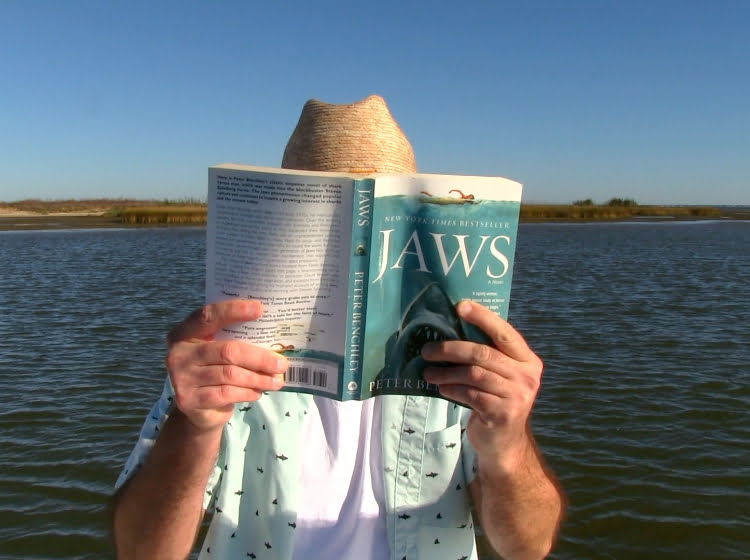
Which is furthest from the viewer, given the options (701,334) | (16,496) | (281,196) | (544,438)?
(701,334)

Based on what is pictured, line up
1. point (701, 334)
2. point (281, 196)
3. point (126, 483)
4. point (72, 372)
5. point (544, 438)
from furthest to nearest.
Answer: point (701, 334) < point (72, 372) < point (544, 438) < point (126, 483) < point (281, 196)

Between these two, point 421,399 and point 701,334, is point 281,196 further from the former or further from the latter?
point 701,334

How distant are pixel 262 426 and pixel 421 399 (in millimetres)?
484

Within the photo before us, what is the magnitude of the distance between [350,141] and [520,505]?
1164 millimetres

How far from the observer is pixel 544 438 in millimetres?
6133

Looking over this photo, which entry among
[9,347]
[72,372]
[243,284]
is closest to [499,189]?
[243,284]

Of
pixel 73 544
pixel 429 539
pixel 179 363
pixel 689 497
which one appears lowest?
pixel 73 544

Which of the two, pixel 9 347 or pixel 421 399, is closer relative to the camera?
pixel 421 399

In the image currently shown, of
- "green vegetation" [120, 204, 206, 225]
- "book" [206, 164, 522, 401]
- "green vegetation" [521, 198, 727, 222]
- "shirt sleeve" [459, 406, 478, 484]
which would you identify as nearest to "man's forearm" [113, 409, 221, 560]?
"book" [206, 164, 522, 401]

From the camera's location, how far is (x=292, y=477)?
1861mm

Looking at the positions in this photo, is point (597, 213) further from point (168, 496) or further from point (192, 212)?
point (168, 496)

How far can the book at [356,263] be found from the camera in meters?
1.41

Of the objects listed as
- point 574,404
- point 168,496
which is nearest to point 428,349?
point 168,496

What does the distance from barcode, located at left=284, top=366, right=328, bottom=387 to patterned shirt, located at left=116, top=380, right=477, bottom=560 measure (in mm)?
374
